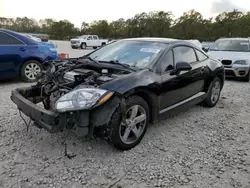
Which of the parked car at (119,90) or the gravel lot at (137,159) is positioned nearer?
the gravel lot at (137,159)

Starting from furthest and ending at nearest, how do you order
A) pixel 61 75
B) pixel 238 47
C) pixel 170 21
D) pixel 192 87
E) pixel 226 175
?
1. pixel 170 21
2. pixel 238 47
3. pixel 192 87
4. pixel 61 75
5. pixel 226 175

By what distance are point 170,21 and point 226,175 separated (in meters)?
47.1

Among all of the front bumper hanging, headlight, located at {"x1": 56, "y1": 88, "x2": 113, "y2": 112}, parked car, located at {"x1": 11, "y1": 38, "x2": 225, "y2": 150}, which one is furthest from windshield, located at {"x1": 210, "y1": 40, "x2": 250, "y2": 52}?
the front bumper hanging

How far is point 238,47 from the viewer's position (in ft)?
28.9

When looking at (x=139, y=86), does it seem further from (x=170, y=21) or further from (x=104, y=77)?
(x=170, y=21)

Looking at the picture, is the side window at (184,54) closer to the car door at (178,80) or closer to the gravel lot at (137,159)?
the car door at (178,80)

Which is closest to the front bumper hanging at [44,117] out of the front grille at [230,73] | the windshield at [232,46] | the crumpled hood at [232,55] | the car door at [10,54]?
the car door at [10,54]

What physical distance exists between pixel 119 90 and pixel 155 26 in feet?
147

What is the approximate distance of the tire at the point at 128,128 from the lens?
2.74 meters

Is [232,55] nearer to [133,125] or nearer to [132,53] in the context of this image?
[132,53]

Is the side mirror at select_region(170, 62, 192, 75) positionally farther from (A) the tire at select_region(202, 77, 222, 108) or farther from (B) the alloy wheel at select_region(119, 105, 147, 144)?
(A) the tire at select_region(202, 77, 222, 108)

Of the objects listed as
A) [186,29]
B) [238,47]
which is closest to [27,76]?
[238,47]

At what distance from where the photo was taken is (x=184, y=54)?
13.4 feet

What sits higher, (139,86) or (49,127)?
(139,86)
